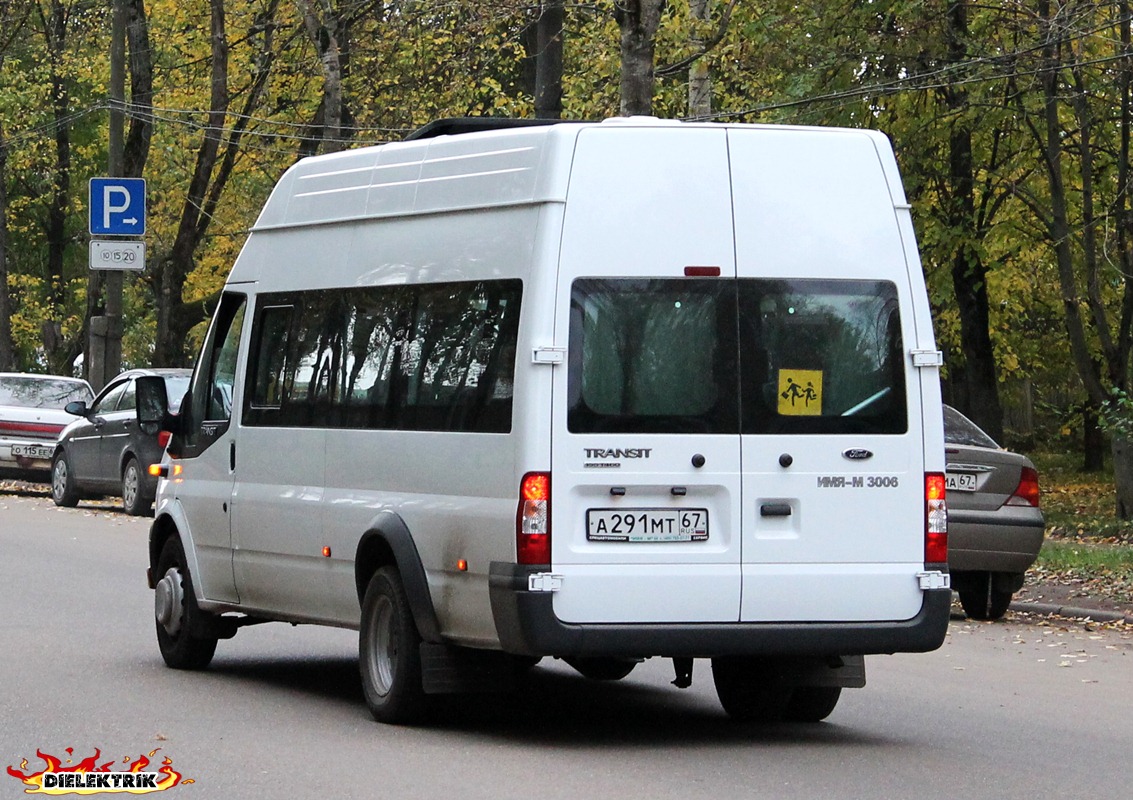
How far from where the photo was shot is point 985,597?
49.3 feet

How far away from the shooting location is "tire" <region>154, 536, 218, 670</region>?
11305mm

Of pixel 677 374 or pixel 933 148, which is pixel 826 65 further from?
pixel 677 374

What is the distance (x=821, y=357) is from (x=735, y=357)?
1.32 ft

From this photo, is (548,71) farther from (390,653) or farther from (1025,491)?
(390,653)

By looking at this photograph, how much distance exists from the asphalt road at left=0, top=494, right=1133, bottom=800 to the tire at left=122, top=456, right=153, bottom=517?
451 inches

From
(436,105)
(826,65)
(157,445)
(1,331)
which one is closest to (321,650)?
(157,445)

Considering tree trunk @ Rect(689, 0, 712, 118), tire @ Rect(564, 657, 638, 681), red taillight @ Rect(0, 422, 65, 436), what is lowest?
tire @ Rect(564, 657, 638, 681)

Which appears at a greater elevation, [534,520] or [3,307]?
[3,307]

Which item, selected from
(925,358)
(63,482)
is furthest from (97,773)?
(63,482)

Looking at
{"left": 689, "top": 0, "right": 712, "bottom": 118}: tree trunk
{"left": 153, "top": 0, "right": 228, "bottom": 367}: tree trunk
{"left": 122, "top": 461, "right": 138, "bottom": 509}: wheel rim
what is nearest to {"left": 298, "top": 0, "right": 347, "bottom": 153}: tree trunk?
{"left": 689, "top": 0, "right": 712, "bottom": 118}: tree trunk

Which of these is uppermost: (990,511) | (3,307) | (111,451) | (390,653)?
(3,307)

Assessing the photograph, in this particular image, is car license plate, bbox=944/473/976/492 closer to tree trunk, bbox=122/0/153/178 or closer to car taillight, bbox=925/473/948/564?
car taillight, bbox=925/473/948/564

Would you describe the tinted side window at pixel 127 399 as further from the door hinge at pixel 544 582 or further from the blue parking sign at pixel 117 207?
the door hinge at pixel 544 582

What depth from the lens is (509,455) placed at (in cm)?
833
